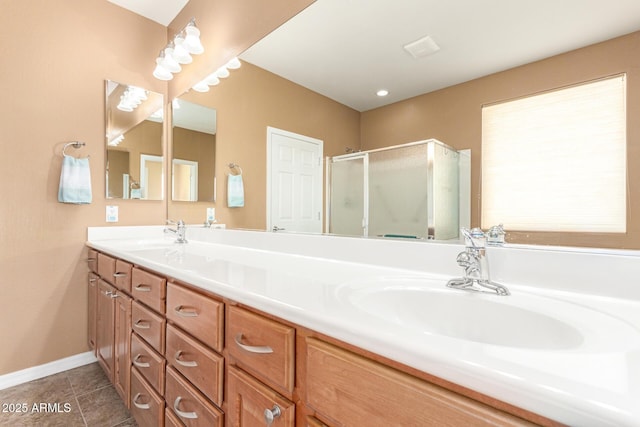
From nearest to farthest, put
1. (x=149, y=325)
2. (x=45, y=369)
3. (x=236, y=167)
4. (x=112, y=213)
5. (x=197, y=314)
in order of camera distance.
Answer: (x=197, y=314) < (x=149, y=325) < (x=236, y=167) < (x=45, y=369) < (x=112, y=213)

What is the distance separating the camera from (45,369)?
1.93 metres

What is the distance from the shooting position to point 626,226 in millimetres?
696

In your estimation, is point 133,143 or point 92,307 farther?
point 133,143

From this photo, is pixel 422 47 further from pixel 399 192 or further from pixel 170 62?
pixel 170 62

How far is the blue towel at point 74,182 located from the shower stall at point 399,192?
5.63ft

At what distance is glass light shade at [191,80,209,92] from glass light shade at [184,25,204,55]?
0.20 m

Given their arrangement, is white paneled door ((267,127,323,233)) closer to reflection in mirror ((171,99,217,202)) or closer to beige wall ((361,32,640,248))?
beige wall ((361,32,640,248))

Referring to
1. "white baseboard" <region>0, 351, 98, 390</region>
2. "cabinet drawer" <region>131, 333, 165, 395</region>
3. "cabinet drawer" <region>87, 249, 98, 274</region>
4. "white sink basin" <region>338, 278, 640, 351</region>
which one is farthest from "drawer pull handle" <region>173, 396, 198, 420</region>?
"white baseboard" <region>0, 351, 98, 390</region>

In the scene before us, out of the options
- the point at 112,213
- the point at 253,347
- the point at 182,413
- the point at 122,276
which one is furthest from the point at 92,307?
the point at 253,347

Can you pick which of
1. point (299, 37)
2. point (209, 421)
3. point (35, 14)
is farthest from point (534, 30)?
point (35, 14)

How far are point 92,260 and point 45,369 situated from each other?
0.74 metres

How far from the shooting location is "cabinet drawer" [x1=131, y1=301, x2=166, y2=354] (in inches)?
44.3

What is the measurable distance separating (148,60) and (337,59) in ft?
6.25

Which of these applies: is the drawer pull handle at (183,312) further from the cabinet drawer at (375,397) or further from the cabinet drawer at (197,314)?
the cabinet drawer at (375,397)
